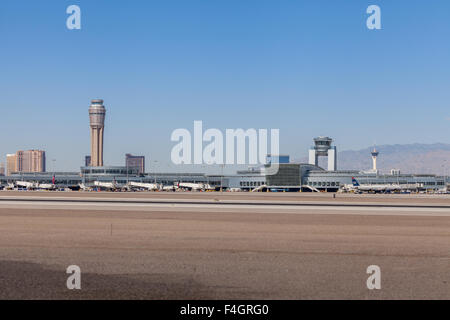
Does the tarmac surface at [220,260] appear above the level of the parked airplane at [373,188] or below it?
above

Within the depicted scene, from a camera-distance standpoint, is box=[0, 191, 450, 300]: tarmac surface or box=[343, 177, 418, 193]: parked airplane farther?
box=[343, 177, 418, 193]: parked airplane

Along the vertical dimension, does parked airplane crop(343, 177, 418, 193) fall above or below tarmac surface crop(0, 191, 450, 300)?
below

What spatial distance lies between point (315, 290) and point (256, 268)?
3.98 metres

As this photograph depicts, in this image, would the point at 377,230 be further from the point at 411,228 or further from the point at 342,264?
the point at 342,264

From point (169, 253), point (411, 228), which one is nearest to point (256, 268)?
point (169, 253)

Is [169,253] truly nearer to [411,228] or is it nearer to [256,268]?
[256,268]

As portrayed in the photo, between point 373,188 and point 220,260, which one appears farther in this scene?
point 373,188

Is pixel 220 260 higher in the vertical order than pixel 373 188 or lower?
higher

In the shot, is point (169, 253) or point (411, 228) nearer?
point (169, 253)

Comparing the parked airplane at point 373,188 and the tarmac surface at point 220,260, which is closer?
the tarmac surface at point 220,260

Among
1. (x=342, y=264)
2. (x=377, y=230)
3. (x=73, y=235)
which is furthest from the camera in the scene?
(x=377, y=230)
